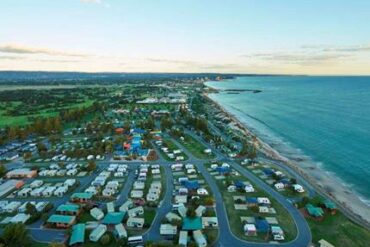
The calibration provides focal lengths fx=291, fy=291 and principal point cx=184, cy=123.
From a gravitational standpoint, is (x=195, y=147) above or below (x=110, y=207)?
below

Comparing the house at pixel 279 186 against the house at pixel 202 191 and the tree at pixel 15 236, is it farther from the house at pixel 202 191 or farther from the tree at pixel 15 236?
the tree at pixel 15 236

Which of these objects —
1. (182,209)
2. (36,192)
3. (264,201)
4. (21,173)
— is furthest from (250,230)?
(21,173)

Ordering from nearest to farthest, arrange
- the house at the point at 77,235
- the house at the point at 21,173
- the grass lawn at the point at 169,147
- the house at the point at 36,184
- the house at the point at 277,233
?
1. the house at the point at 77,235
2. the house at the point at 277,233
3. the house at the point at 36,184
4. the house at the point at 21,173
5. the grass lawn at the point at 169,147

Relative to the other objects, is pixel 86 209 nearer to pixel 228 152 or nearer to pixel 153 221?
pixel 153 221

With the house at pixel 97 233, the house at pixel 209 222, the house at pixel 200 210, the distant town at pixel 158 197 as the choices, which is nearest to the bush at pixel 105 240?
the distant town at pixel 158 197

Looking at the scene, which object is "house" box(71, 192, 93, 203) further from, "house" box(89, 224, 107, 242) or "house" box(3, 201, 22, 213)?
"house" box(89, 224, 107, 242)

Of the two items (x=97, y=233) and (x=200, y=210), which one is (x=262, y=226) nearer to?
(x=200, y=210)
